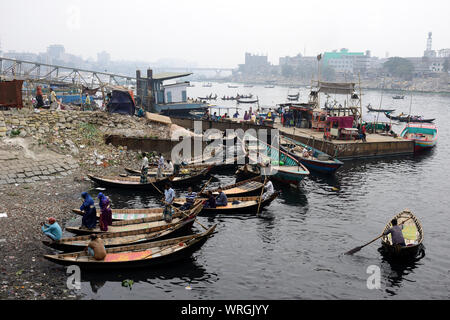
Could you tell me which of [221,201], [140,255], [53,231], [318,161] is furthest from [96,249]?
[318,161]

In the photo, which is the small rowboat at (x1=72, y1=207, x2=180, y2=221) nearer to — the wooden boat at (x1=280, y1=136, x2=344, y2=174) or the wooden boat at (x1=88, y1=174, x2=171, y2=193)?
the wooden boat at (x1=88, y1=174, x2=171, y2=193)

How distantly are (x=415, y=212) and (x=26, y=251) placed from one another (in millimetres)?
21239

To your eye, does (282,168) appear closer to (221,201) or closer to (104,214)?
(221,201)

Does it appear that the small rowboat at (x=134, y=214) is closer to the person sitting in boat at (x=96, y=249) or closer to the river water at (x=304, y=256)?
the river water at (x=304, y=256)

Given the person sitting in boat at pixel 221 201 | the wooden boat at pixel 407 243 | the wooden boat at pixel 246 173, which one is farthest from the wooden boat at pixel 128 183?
the wooden boat at pixel 407 243

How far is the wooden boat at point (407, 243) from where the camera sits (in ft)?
51.6

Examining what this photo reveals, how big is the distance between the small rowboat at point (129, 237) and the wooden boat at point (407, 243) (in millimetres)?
8646

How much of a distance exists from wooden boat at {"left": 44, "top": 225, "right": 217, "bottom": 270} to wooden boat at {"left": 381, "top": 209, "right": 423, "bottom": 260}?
26.1 ft

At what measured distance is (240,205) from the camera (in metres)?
20.1

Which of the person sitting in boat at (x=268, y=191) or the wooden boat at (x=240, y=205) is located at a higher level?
the person sitting in boat at (x=268, y=191)

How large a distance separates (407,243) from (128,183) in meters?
15.5

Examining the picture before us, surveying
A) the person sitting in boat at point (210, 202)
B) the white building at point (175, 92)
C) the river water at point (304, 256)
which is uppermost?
the white building at point (175, 92)
